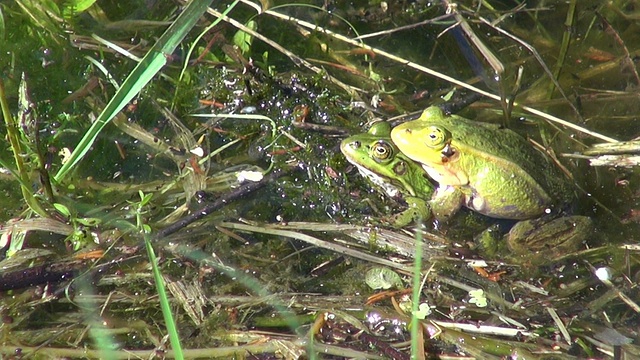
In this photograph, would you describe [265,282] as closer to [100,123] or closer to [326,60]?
[100,123]

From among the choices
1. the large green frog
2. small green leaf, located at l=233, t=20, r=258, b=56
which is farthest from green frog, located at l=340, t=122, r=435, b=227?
small green leaf, located at l=233, t=20, r=258, b=56

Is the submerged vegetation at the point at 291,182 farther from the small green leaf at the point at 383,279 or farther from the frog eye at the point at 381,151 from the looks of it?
the frog eye at the point at 381,151

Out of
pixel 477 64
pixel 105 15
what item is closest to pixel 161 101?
pixel 105 15

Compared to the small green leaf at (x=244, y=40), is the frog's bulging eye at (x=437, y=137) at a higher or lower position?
lower

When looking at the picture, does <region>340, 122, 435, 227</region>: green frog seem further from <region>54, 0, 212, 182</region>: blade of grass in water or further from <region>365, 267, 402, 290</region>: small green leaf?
<region>54, 0, 212, 182</region>: blade of grass in water

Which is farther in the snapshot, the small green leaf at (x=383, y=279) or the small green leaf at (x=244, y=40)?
the small green leaf at (x=244, y=40)

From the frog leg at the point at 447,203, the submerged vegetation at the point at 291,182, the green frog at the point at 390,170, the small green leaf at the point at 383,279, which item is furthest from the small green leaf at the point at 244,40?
the small green leaf at the point at 383,279
